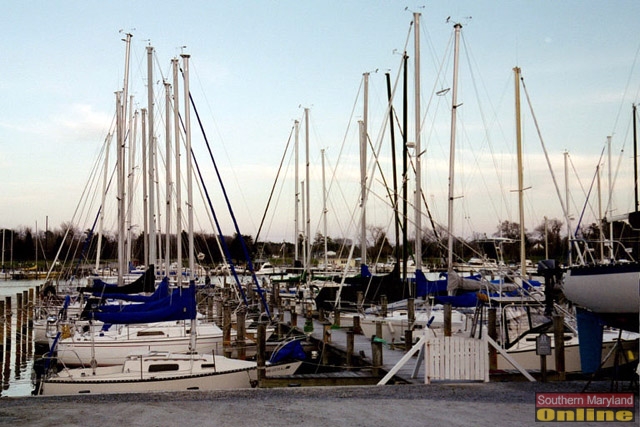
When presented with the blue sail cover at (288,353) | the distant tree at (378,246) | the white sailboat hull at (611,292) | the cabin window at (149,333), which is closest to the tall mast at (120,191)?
the cabin window at (149,333)

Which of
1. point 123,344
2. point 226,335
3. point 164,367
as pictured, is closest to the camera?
point 164,367

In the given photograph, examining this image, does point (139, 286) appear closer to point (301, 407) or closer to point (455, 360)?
point (455, 360)

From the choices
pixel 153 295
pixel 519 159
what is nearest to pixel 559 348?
pixel 153 295

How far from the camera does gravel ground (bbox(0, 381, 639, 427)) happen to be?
A: 1065 centimetres

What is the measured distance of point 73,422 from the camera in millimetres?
10461

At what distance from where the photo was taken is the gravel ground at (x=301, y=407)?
419 inches

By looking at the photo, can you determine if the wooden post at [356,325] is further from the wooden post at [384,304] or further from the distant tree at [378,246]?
the distant tree at [378,246]

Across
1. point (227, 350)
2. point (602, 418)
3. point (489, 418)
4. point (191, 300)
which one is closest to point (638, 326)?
point (602, 418)

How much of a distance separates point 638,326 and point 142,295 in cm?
2022

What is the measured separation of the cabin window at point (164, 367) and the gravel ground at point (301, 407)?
6.23 metres

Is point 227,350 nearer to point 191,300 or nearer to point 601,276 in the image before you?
point 191,300

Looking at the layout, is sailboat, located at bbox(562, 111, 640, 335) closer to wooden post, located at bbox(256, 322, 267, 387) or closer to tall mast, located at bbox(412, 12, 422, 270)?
wooden post, located at bbox(256, 322, 267, 387)

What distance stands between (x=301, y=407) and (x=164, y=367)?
825 centimetres

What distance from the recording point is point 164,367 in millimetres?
18953
